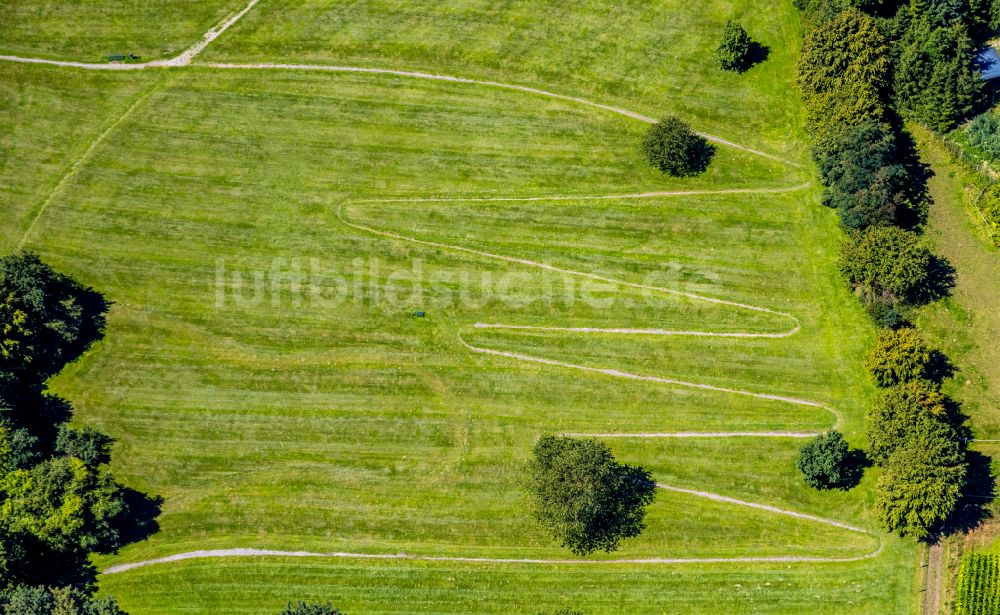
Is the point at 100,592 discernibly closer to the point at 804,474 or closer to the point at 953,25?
the point at 804,474

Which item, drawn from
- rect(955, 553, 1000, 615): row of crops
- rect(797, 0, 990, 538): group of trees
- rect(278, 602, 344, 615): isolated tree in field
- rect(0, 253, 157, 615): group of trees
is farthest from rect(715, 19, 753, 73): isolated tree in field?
rect(0, 253, 157, 615): group of trees

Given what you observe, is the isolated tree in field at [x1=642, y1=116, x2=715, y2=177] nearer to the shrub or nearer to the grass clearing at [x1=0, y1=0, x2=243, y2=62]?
the shrub

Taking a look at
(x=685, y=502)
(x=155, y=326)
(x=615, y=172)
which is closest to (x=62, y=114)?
(x=155, y=326)

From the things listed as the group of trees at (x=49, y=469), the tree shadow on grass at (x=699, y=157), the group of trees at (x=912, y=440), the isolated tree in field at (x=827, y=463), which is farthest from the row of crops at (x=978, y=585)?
the group of trees at (x=49, y=469)

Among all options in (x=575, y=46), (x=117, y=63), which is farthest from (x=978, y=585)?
(x=117, y=63)

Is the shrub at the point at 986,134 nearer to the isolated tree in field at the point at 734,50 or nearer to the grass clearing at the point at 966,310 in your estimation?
the grass clearing at the point at 966,310

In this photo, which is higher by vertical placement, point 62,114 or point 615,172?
point 62,114
